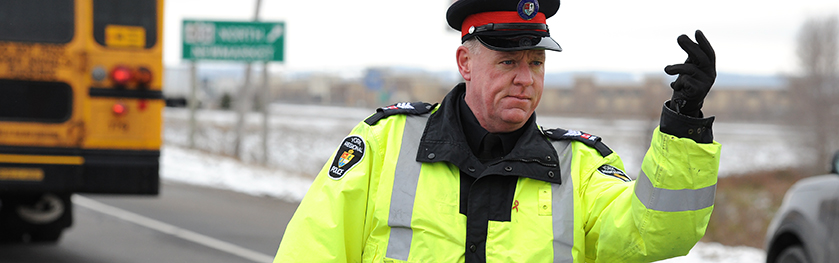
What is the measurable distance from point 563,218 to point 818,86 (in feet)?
83.7

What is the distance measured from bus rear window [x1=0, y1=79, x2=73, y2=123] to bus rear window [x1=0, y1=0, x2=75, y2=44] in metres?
0.31

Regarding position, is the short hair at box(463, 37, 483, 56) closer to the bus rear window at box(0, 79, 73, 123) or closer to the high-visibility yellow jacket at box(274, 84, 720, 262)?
the high-visibility yellow jacket at box(274, 84, 720, 262)

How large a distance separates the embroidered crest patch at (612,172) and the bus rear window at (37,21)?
4.59m

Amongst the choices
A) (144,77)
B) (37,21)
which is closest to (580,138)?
(144,77)

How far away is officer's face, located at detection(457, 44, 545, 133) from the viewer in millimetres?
2248

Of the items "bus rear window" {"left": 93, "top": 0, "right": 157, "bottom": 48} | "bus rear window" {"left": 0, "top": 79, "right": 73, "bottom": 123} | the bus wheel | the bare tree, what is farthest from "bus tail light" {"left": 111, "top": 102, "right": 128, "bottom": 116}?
the bare tree

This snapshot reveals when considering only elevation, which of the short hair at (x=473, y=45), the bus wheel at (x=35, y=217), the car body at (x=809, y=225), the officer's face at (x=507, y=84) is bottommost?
the bus wheel at (x=35, y=217)

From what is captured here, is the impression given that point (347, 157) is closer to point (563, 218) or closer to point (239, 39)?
point (563, 218)

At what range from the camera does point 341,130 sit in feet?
107

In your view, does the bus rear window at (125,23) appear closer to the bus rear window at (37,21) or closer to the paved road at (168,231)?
the bus rear window at (37,21)

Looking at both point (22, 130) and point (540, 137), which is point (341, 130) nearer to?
point (22, 130)

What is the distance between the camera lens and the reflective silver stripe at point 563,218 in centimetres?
214

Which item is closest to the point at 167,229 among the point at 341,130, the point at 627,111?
the point at 341,130

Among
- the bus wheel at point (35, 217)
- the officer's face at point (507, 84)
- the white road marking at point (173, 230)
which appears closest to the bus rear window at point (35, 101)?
the bus wheel at point (35, 217)
